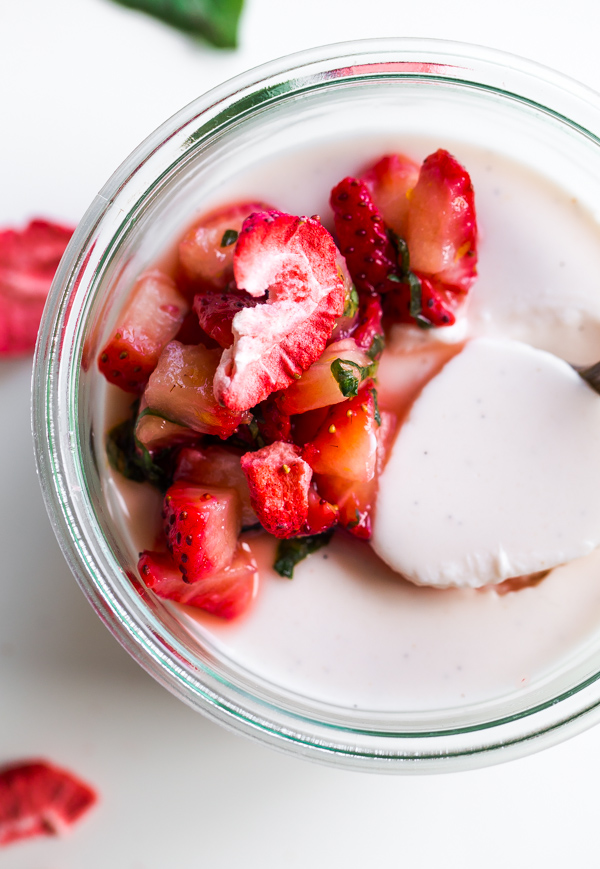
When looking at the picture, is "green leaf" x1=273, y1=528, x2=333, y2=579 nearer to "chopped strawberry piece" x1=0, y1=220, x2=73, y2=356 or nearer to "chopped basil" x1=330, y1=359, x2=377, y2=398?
"chopped basil" x1=330, y1=359, x2=377, y2=398

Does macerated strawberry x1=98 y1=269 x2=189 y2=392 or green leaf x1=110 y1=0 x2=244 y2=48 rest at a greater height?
green leaf x1=110 y1=0 x2=244 y2=48

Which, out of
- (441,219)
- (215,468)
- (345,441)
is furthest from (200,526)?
(441,219)

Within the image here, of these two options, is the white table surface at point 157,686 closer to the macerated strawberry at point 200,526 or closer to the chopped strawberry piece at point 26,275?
the chopped strawberry piece at point 26,275

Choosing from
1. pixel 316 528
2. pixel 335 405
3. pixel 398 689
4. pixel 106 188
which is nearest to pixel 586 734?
pixel 398 689

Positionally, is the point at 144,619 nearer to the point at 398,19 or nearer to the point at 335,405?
the point at 335,405

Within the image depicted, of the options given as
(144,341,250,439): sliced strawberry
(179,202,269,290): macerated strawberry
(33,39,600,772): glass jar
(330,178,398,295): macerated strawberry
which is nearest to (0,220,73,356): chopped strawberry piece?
(33,39,600,772): glass jar

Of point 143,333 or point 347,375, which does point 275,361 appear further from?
point 143,333
